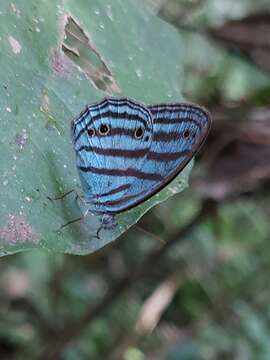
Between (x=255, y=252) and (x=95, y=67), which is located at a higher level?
(x=95, y=67)

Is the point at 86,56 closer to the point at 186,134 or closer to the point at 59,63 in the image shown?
the point at 59,63

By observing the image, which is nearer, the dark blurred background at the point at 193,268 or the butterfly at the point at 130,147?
the butterfly at the point at 130,147

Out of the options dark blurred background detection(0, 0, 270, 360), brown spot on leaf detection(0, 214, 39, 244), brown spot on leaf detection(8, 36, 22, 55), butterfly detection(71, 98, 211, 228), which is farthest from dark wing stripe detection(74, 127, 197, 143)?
dark blurred background detection(0, 0, 270, 360)

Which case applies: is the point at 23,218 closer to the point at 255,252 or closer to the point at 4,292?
the point at 4,292

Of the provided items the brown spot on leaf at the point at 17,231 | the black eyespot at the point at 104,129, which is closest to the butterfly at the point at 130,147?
the black eyespot at the point at 104,129

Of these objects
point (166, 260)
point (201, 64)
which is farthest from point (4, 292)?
point (201, 64)

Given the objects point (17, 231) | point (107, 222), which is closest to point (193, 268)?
point (107, 222)

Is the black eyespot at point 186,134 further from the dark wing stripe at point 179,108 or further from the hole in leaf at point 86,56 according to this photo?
the hole in leaf at point 86,56
